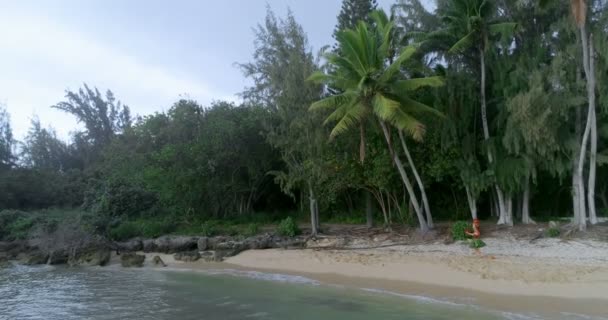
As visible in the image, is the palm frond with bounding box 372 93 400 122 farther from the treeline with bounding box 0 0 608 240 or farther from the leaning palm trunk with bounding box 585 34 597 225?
the leaning palm trunk with bounding box 585 34 597 225

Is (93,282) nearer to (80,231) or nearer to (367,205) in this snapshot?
(80,231)

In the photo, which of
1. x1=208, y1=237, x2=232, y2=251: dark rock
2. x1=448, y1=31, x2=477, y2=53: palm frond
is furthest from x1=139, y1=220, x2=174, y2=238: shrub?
x1=448, y1=31, x2=477, y2=53: palm frond

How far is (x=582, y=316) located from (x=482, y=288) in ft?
8.84

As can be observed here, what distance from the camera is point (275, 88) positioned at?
65.8 feet

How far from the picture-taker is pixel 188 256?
18062 mm

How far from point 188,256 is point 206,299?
6.60 metres

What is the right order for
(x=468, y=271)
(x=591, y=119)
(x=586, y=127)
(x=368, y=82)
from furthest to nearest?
1. (x=368, y=82)
2. (x=586, y=127)
3. (x=591, y=119)
4. (x=468, y=271)

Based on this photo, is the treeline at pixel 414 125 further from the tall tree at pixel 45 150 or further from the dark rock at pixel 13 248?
the tall tree at pixel 45 150

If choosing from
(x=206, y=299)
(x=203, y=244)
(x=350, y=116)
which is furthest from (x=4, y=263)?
(x=350, y=116)

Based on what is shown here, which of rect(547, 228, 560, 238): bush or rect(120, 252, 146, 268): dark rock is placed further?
rect(120, 252, 146, 268): dark rock

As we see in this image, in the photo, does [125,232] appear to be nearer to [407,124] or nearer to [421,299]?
[407,124]

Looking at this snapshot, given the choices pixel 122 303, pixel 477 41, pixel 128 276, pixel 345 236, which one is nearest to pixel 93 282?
pixel 128 276

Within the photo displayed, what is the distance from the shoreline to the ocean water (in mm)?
709

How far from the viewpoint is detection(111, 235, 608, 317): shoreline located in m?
9.79
